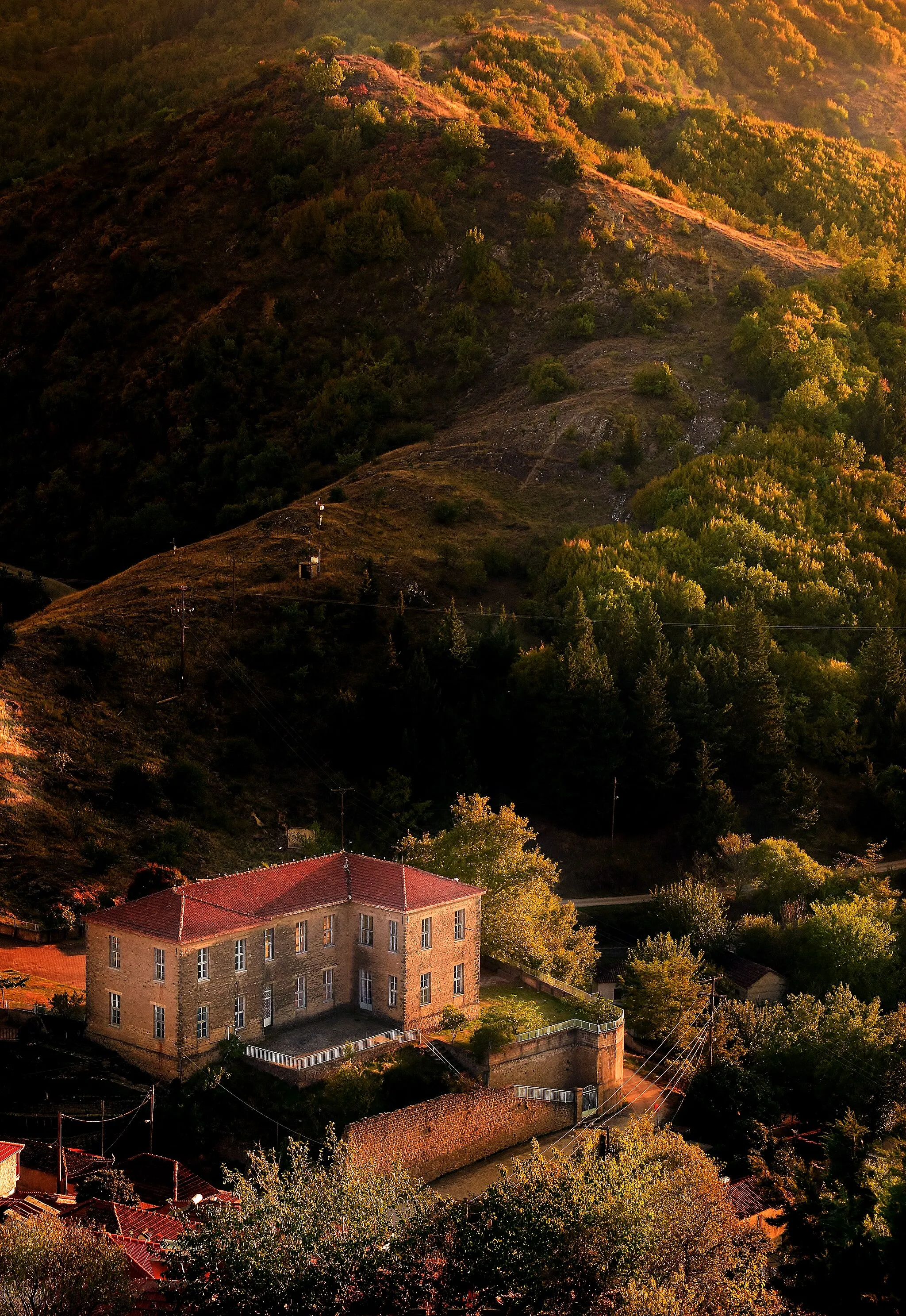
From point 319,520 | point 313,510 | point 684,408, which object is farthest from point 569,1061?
point 684,408

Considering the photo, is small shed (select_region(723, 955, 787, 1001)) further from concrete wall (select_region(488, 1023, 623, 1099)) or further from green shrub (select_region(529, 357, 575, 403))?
green shrub (select_region(529, 357, 575, 403))

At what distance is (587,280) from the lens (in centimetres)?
10231

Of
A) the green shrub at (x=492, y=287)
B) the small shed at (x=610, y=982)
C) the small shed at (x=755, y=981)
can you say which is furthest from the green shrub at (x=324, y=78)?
the small shed at (x=755, y=981)

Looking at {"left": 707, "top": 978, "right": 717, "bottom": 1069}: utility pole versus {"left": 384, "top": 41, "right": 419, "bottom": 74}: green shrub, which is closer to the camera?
{"left": 707, "top": 978, "right": 717, "bottom": 1069}: utility pole

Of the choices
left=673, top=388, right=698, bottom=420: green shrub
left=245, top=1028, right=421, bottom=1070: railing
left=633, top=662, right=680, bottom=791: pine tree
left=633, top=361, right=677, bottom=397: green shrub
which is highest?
left=633, top=361, right=677, bottom=397: green shrub

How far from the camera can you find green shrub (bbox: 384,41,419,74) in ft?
399

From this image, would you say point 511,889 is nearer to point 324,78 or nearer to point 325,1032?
point 325,1032

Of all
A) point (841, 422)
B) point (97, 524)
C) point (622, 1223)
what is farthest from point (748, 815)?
point (97, 524)

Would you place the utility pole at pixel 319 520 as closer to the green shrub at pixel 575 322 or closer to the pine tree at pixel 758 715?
the pine tree at pixel 758 715

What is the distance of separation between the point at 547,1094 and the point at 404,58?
9216 cm

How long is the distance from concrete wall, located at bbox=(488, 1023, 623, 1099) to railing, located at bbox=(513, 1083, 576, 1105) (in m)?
0.20

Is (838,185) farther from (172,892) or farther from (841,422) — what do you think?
(172,892)

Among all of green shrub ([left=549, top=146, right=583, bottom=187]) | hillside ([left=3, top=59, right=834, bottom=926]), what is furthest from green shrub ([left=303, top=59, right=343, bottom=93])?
green shrub ([left=549, top=146, right=583, bottom=187])

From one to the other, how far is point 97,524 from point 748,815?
1667 inches
